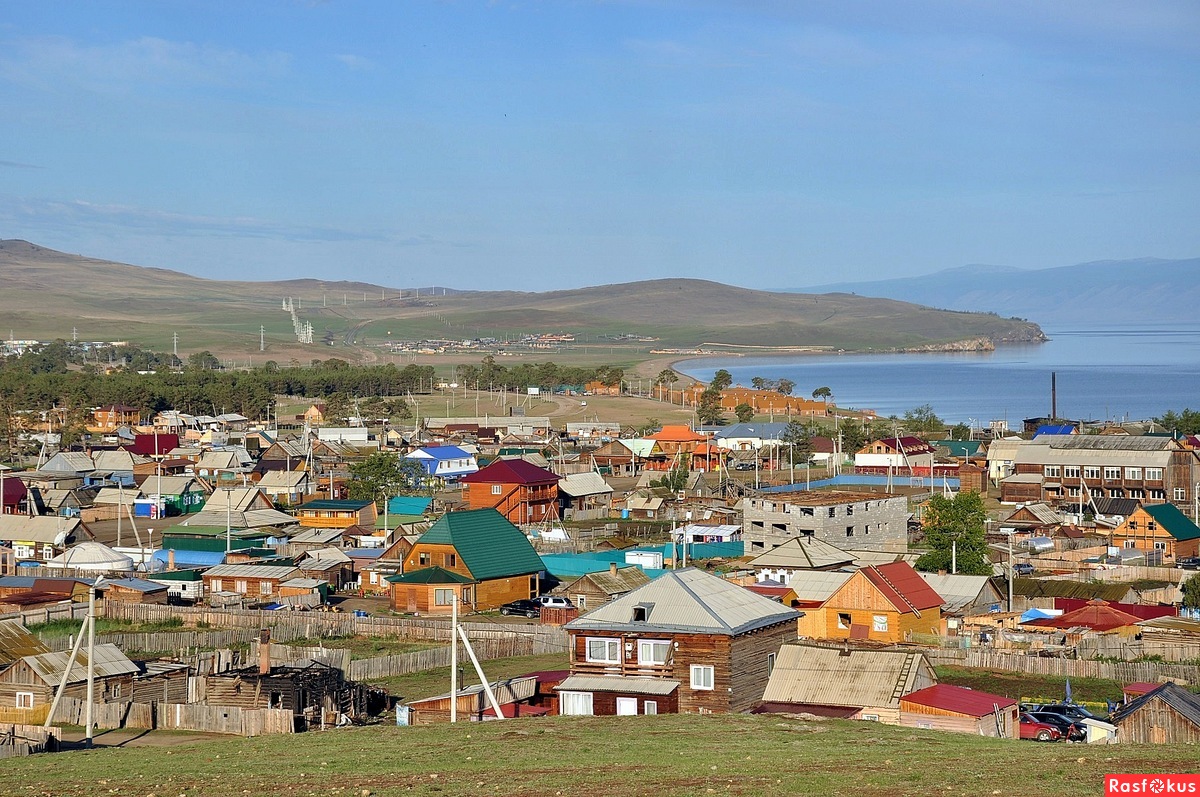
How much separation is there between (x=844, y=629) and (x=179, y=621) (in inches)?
654

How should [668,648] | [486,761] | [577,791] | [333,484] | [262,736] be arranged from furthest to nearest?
1. [333,484]
2. [668,648]
3. [262,736]
4. [486,761]
5. [577,791]

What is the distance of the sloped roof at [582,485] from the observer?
206 feet

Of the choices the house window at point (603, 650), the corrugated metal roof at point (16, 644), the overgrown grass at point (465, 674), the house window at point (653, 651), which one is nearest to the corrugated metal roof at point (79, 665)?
the corrugated metal roof at point (16, 644)

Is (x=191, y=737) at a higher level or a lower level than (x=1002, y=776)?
lower

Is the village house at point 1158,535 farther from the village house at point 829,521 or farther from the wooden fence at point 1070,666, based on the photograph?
the wooden fence at point 1070,666

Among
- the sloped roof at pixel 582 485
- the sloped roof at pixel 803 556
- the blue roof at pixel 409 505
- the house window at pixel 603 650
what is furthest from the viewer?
the sloped roof at pixel 582 485

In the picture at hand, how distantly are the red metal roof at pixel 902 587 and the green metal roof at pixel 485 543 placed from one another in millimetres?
10816

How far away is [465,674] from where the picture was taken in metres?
29.1

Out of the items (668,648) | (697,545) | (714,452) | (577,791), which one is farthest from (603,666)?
(714,452)

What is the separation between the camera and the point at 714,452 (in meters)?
85.5

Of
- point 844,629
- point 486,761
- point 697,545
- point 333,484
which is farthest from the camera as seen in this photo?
point 333,484

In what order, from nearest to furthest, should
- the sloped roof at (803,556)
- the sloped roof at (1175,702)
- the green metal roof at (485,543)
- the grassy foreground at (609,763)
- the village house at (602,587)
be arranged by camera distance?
the grassy foreground at (609,763) → the sloped roof at (1175,702) → the village house at (602,587) → the green metal roof at (485,543) → the sloped roof at (803,556)

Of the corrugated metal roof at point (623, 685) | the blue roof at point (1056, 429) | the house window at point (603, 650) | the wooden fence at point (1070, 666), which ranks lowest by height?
the wooden fence at point (1070, 666)

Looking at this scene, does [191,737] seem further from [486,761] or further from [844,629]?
[844,629]
